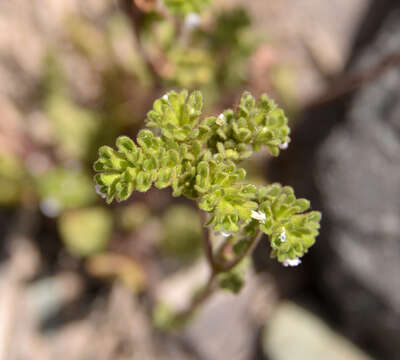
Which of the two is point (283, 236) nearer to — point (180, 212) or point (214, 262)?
point (214, 262)

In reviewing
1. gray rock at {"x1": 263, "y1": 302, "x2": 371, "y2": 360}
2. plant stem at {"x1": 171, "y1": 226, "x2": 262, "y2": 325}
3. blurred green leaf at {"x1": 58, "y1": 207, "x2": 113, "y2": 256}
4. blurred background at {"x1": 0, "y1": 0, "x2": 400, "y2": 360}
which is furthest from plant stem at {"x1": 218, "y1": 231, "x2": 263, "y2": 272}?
gray rock at {"x1": 263, "y1": 302, "x2": 371, "y2": 360}

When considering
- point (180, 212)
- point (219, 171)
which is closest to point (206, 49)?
point (180, 212)

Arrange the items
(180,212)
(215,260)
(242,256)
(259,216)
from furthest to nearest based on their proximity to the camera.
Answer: (180,212)
(215,260)
(242,256)
(259,216)

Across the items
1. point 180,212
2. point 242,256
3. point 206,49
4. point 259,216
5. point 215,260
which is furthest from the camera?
point 180,212

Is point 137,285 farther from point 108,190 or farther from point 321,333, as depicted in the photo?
point 108,190

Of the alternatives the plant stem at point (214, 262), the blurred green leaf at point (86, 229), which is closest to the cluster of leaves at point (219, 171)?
the plant stem at point (214, 262)

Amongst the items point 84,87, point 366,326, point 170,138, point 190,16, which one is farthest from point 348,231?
point 84,87
